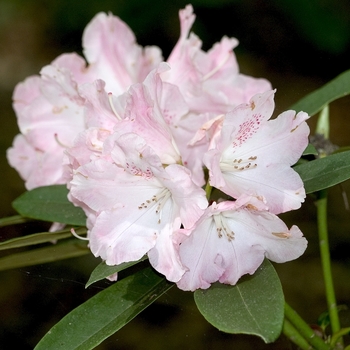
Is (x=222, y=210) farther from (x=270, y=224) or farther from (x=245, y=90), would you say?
(x=245, y=90)

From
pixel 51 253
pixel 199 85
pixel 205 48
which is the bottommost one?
pixel 205 48

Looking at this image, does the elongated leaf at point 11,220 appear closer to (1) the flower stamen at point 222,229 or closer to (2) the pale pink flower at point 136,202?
(2) the pale pink flower at point 136,202

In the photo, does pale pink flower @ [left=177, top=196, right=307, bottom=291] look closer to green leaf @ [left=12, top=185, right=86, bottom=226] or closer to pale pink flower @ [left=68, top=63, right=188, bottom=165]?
pale pink flower @ [left=68, top=63, right=188, bottom=165]

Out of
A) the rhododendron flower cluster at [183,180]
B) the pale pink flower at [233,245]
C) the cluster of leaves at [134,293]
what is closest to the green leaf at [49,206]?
the cluster of leaves at [134,293]

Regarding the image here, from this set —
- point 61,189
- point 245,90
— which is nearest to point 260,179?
point 245,90

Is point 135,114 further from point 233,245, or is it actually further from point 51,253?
point 51,253

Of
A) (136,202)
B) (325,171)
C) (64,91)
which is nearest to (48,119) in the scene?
(64,91)

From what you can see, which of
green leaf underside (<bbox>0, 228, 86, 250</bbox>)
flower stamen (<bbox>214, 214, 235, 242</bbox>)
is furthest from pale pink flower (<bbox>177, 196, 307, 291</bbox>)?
green leaf underside (<bbox>0, 228, 86, 250</bbox>)
